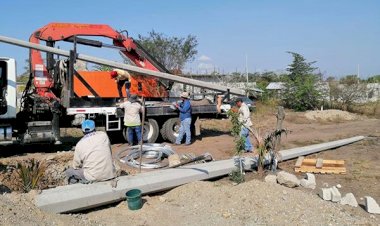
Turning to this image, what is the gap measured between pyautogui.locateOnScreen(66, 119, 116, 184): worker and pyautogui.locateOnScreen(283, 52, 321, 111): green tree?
2265cm

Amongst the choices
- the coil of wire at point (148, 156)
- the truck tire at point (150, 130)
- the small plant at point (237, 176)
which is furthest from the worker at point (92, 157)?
the truck tire at point (150, 130)

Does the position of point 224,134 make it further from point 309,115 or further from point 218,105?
point 309,115

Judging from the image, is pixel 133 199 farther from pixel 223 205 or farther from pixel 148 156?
pixel 148 156

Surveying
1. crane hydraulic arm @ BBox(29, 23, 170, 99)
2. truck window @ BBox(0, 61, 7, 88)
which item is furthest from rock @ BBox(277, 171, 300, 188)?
truck window @ BBox(0, 61, 7, 88)

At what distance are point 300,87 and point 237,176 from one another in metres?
20.9

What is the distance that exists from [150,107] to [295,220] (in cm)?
770

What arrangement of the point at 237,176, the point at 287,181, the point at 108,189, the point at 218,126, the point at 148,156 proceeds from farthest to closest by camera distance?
1. the point at 218,126
2. the point at 148,156
3. the point at 237,176
4. the point at 287,181
5. the point at 108,189

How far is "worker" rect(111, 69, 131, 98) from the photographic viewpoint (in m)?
13.5

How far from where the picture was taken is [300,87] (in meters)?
28.2

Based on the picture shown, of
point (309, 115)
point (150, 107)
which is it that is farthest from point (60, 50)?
point (309, 115)

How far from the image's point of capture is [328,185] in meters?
8.76

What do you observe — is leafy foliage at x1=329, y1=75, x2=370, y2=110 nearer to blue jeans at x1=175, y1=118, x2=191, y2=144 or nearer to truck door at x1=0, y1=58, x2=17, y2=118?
blue jeans at x1=175, y1=118, x2=191, y2=144

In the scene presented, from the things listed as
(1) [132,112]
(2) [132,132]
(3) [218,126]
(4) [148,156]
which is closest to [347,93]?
(3) [218,126]

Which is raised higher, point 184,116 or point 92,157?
point 184,116
